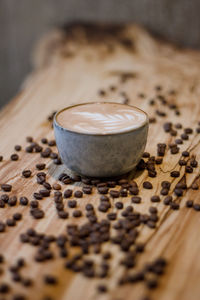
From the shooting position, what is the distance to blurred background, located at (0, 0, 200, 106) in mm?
2980

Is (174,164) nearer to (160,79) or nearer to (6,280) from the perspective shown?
(6,280)

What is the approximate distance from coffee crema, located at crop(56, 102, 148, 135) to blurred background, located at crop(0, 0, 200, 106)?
1.83 meters

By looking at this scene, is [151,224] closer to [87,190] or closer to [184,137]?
[87,190]

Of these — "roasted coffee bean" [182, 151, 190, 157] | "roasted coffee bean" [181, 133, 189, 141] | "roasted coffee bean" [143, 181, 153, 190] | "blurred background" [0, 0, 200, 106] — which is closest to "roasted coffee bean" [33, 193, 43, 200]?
"roasted coffee bean" [143, 181, 153, 190]

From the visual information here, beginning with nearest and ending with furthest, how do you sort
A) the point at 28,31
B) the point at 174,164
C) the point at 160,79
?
the point at 174,164, the point at 160,79, the point at 28,31

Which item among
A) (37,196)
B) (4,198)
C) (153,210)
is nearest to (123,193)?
(153,210)

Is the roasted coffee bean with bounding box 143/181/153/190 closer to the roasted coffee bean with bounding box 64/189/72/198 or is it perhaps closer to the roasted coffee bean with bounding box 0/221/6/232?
the roasted coffee bean with bounding box 64/189/72/198

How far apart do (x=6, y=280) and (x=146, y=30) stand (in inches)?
102

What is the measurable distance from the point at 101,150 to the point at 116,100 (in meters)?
0.99

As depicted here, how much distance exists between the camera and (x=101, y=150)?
4.08 ft

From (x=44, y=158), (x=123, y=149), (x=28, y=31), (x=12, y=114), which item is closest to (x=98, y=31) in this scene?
(x=28, y=31)

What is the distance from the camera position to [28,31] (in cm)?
337

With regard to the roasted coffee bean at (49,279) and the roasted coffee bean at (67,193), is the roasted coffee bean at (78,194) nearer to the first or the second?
the roasted coffee bean at (67,193)

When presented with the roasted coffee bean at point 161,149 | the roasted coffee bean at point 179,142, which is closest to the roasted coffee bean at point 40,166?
the roasted coffee bean at point 161,149
